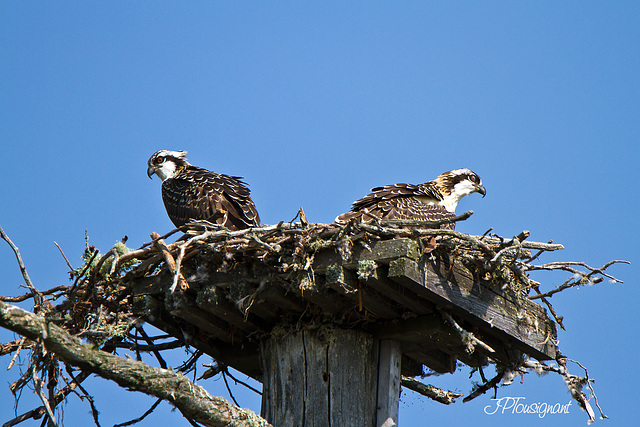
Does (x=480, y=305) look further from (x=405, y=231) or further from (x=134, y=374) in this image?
(x=134, y=374)

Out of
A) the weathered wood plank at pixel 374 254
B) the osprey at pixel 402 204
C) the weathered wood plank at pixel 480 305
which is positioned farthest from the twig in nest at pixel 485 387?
the weathered wood plank at pixel 374 254

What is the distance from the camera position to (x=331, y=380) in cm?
575

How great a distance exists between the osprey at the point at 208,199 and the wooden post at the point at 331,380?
233 centimetres

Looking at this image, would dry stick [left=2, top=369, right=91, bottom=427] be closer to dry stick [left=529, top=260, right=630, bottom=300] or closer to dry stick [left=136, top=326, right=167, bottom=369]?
dry stick [left=136, top=326, right=167, bottom=369]

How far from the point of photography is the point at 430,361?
6578 millimetres

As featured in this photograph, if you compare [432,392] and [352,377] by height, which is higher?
[432,392]

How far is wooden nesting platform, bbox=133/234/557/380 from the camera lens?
5.48 m

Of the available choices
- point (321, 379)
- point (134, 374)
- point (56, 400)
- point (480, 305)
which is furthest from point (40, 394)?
point (480, 305)

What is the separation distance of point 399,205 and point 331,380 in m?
2.59

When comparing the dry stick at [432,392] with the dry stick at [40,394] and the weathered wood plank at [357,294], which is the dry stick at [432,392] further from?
the dry stick at [40,394]

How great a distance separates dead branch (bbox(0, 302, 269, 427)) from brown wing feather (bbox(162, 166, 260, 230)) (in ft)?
11.2

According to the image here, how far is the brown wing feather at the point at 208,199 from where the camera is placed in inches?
332

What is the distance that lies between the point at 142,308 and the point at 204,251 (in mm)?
707

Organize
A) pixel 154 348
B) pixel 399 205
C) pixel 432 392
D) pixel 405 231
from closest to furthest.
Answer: pixel 405 231
pixel 154 348
pixel 432 392
pixel 399 205
